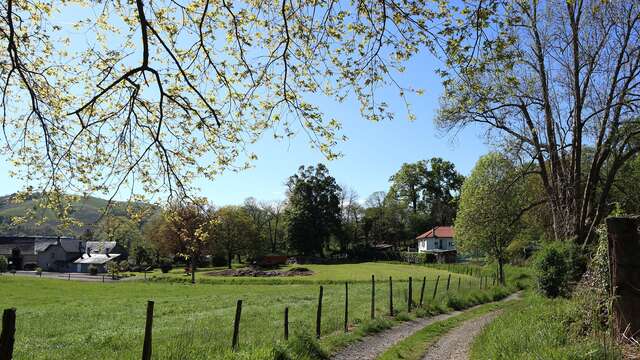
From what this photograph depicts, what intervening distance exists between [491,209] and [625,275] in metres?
26.1

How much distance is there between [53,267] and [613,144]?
356ft

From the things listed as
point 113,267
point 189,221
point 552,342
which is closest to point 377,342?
point 552,342

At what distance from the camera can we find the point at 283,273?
60062 mm

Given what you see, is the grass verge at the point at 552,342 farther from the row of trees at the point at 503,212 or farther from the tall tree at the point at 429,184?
the tall tree at the point at 429,184

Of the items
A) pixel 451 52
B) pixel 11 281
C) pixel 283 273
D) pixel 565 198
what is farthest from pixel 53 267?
pixel 451 52

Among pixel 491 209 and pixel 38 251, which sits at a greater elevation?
pixel 491 209

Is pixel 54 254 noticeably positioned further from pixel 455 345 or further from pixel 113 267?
pixel 113 267

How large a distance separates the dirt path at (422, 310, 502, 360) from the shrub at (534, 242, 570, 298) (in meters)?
4.86

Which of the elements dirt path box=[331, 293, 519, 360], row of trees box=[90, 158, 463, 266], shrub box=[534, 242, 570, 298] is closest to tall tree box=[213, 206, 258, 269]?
row of trees box=[90, 158, 463, 266]

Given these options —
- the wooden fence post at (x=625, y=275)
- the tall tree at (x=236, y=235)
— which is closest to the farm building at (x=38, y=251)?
the tall tree at (x=236, y=235)

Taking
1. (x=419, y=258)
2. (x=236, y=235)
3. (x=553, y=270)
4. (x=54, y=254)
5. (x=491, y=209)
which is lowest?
(x=54, y=254)

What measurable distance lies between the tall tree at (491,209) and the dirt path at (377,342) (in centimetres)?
1006

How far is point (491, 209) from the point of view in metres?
31.0

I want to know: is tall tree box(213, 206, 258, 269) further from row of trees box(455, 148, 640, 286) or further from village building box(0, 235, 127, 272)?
row of trees box(455, 148, 640, 286)
